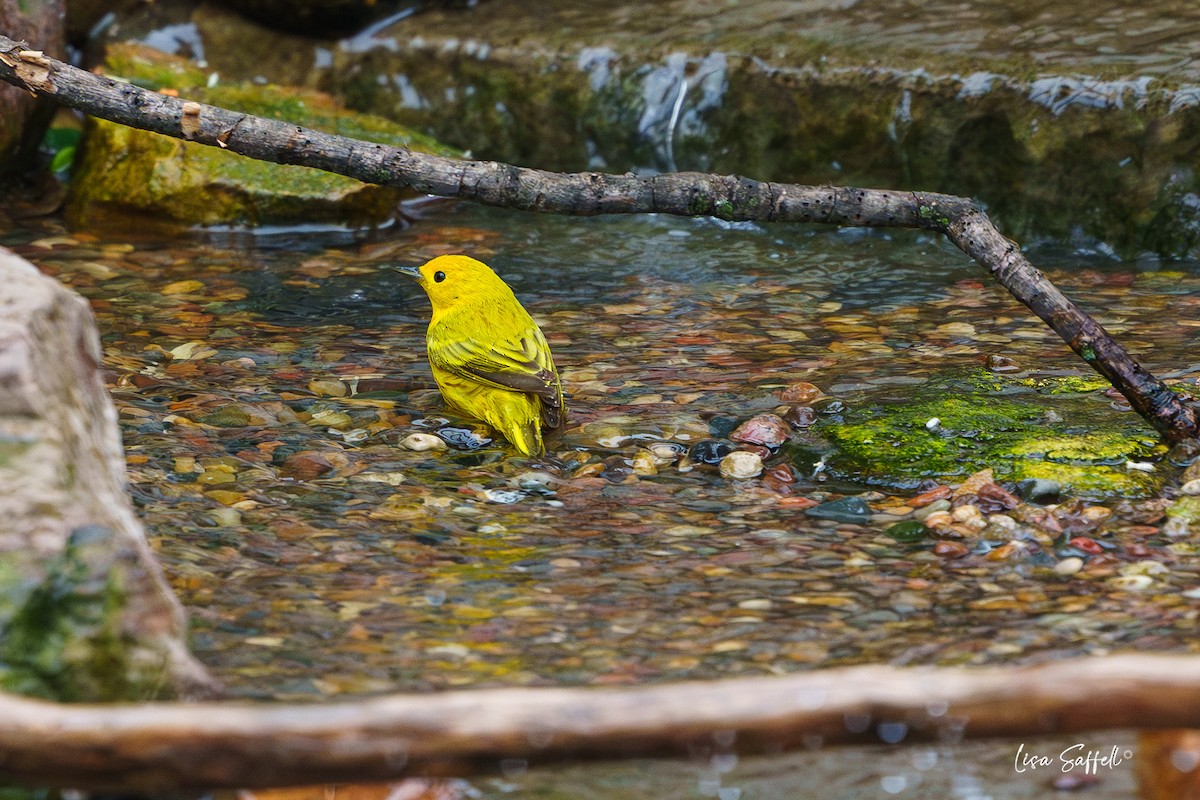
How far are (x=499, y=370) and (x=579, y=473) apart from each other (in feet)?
1.69

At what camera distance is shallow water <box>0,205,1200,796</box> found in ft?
10.9

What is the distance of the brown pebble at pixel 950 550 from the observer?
3846 mm

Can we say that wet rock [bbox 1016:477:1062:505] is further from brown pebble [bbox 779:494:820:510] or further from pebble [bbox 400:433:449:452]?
pebble [bbox 400:433:449:452]

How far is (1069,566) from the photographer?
3732mm

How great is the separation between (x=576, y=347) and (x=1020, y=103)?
3.17 metres

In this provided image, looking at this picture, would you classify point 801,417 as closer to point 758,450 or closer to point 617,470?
point 758,450

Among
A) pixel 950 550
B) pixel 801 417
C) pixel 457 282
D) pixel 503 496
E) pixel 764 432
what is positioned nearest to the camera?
pixel 950 550

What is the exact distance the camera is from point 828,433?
4.72 meters

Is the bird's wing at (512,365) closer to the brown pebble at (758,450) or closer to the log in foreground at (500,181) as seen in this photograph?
the log in foreground at (500,181)

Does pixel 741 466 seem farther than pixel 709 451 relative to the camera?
No

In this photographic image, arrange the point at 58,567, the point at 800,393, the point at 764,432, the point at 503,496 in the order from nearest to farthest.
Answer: the point at 58,567 → the point at 503,496 → the point at 764,432 → the point at 800,393

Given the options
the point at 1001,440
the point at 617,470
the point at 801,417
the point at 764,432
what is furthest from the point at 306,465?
the point at 1001,440

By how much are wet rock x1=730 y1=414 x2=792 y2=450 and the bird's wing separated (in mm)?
689

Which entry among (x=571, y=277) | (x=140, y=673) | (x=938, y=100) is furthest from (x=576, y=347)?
(x=140, y=673)
